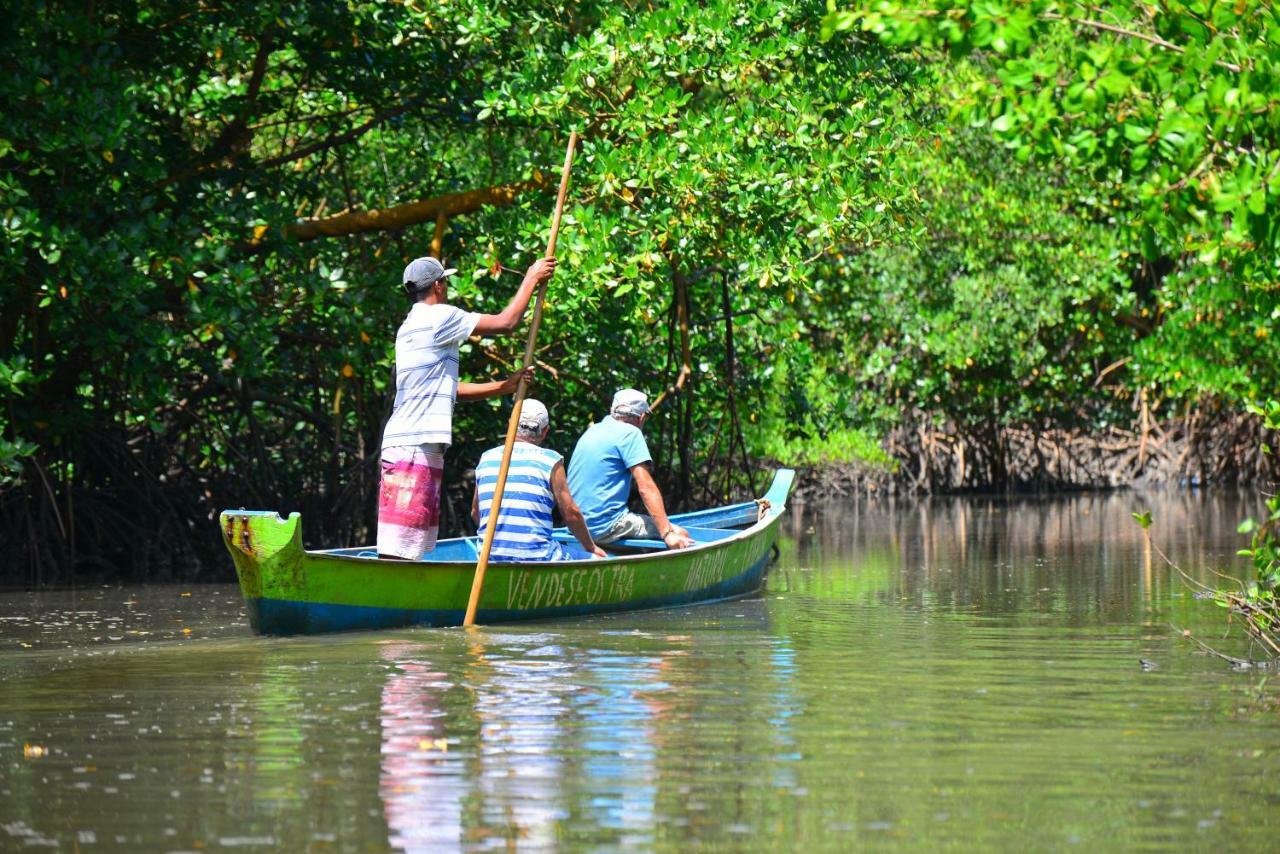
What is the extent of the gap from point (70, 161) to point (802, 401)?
6996 mm

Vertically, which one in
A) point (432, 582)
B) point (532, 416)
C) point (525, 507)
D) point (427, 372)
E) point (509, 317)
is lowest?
point (432, 582)

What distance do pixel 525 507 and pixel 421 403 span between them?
0.97 metres

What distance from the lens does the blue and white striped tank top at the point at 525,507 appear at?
993cm

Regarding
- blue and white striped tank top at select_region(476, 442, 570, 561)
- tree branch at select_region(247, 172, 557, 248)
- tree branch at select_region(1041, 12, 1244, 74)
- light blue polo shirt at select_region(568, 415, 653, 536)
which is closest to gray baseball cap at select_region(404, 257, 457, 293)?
blue and white striped tank top at select_region(476, 442, 570, 561)

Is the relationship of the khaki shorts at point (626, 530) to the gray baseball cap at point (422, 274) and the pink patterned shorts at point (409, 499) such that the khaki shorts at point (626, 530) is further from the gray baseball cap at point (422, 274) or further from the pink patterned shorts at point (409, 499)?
the gray baseball cap at point (422, 274)

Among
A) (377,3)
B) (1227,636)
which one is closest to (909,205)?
(377,3)

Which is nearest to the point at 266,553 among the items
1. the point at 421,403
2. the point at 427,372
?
the point at 421,403

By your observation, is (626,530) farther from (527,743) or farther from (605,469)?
(527,743)

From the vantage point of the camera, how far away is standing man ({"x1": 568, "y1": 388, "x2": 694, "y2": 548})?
11.0 metres

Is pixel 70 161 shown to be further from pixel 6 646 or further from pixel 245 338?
pixel 6 646

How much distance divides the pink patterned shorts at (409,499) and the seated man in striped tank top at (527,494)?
22.0 inches

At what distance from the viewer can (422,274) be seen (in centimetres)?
926

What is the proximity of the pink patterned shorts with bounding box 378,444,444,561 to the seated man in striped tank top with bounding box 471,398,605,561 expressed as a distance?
0.56 metres

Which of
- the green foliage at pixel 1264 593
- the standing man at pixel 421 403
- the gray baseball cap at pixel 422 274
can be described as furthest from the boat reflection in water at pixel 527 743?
the green foliage at pixel 1264 593
